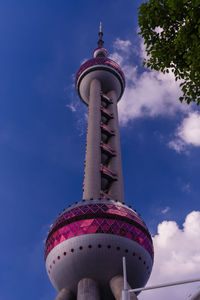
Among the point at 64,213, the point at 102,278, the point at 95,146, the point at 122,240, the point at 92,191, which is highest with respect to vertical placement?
the point at 95,146

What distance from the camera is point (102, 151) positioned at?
5353 cm

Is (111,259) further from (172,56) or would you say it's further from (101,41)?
(101,41)

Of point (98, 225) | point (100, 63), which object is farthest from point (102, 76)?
point (98, 225)

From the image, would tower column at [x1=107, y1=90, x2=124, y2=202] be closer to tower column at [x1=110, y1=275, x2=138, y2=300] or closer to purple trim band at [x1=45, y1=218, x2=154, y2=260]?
purple trim band at [x1=45, y1=218, x2=154, y2=260]

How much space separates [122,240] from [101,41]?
61378 mm

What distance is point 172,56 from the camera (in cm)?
1705

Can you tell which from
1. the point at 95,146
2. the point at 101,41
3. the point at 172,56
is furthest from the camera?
the point at 101,41

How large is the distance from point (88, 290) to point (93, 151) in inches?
914

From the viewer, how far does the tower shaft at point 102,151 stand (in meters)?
46.9

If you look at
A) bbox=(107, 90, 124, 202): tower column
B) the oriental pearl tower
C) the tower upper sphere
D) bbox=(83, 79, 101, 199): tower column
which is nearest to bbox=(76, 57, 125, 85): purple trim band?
the tower upper sphere

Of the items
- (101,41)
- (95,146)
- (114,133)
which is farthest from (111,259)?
(101,41)

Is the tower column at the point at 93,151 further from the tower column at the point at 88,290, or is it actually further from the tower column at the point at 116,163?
the tower column at the point at 88,290

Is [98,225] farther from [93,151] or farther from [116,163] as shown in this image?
[116,163]

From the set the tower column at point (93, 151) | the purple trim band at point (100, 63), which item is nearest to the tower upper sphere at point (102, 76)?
the purple trim band at point (100, 63)
